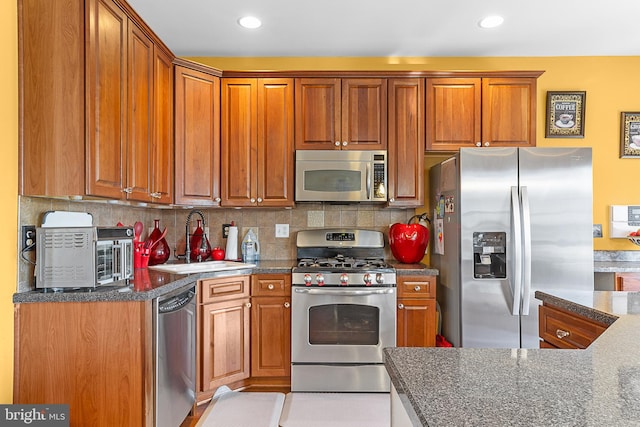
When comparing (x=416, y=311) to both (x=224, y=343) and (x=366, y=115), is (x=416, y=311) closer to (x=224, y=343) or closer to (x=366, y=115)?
(x=224, y=343)

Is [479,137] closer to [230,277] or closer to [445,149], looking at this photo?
[445,149]

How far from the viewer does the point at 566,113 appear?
3.30m

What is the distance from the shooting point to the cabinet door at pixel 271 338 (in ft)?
9.00

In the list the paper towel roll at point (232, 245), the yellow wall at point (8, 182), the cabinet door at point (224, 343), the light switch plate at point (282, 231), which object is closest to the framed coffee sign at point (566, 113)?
the light switch plate at point (282, 231)

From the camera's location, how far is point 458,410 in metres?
0.67

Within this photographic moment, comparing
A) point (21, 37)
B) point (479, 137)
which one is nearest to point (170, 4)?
point (21, 37)

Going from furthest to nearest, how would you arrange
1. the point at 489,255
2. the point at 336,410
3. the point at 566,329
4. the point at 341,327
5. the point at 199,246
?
the point at 199,246 → the point at 341,327 → the point at 489,255 → the point at 336,410 → the point at 566,329

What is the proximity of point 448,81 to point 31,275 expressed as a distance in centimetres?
294

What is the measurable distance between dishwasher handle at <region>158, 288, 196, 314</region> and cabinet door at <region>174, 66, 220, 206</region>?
75cm

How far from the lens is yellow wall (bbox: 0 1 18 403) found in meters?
1.67

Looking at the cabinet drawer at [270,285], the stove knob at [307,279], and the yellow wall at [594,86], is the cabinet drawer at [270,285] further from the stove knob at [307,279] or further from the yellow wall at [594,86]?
the yellow wall at [594,86]

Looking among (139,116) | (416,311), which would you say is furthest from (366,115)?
(139,116)

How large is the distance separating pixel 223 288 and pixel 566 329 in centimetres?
193

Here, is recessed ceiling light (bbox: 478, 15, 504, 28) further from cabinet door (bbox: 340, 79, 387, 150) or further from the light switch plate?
the light switch plate
